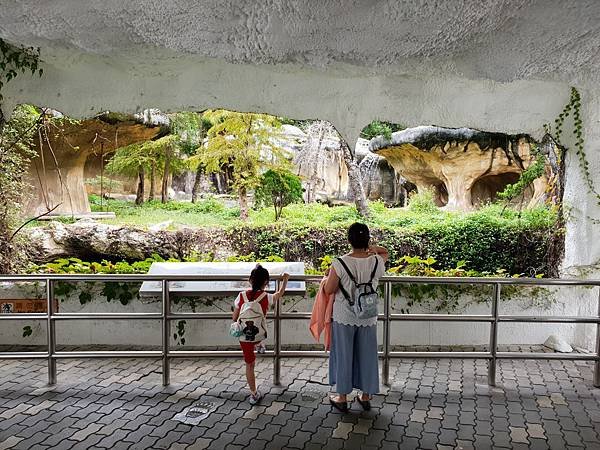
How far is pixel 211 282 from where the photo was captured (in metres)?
4.58

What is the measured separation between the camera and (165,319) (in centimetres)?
387

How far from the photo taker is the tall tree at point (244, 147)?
1058 cm

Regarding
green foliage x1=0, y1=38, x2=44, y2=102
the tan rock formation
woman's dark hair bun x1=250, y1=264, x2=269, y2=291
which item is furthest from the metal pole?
the tan rock formation

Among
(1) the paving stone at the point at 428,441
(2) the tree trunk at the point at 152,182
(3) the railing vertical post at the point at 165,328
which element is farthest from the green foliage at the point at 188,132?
(1) the paving stone at the point at 428,441

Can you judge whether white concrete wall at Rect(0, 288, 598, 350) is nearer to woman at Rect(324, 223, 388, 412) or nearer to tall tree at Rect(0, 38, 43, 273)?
tall tree at Rect(0, 38, 43, 273)

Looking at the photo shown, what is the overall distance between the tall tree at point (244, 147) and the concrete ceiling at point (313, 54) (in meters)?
5.69

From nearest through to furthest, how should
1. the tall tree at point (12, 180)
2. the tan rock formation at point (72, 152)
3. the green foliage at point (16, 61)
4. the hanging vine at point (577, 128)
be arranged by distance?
the green foliage at point (16, 61) → the hanging vine at point (577, 128) → the tall tree at point (12, 180) → the tan rock formation at point (72, 152)

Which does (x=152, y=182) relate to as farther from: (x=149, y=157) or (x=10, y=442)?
(x=10, y=442)

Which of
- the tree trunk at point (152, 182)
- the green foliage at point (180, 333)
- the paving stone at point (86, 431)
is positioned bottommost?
the paving stone at point (86, 431)

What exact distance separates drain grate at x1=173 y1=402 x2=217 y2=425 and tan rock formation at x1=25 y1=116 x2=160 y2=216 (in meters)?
6.62

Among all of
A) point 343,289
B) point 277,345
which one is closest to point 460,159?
point 277,345

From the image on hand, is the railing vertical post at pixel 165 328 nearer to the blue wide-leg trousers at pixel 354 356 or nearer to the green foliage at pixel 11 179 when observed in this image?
the blue wide-leg trousers at pixel 354 356

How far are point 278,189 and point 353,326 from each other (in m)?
7.69

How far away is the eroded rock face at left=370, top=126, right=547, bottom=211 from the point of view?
41.7ft
